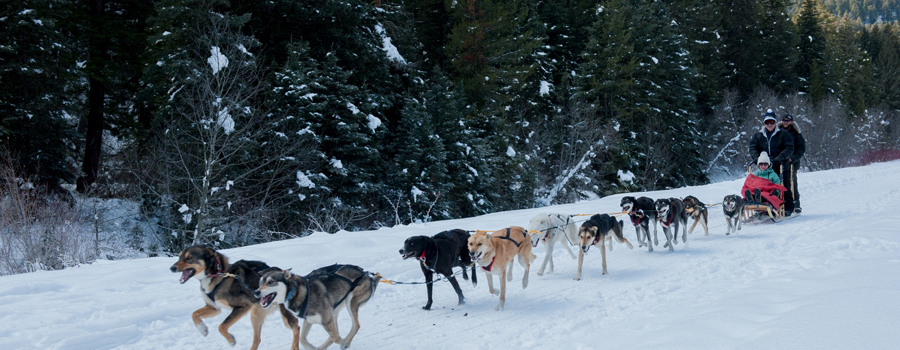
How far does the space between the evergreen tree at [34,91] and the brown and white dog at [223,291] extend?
14.3 metres

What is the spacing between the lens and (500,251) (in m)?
6.21

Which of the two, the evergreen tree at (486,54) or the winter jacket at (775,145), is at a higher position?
the evergreen tree at (486,54)

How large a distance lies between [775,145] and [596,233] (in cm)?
717

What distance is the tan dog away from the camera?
19.2 feet

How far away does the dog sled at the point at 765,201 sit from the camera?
10773 millimetres

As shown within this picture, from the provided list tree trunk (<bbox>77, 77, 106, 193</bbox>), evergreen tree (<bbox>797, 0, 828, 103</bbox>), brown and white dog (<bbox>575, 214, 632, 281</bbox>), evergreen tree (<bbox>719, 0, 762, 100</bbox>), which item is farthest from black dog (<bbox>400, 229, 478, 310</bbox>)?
evergreen tree (<bbox>797, 0, 828, 103</bbox>)

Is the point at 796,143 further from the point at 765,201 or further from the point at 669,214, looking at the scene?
the point at 669,214

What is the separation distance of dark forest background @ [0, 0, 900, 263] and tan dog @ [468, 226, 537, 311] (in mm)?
6644

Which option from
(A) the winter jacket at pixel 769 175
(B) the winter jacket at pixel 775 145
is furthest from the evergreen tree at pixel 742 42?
(A) the winter jacket at pixel 769 175

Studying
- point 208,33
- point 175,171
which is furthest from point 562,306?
point 208,33

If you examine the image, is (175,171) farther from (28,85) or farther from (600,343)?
(600,343)

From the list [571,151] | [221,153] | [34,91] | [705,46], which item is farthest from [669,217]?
[705,46]

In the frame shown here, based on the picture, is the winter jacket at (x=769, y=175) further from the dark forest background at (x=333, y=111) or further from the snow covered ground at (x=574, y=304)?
the dark forest background at (x=333, y=111)

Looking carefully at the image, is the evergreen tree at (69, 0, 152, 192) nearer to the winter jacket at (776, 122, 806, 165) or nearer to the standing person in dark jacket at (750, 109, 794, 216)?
the standing person in dark jacket at (750, 109, 794, 216)
